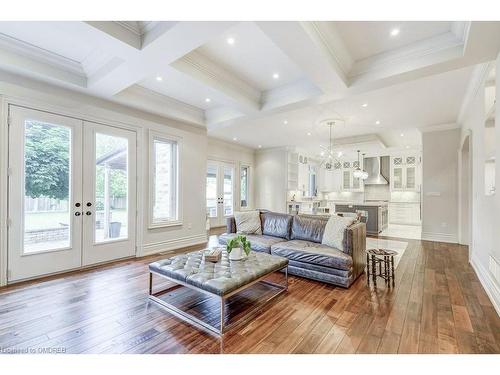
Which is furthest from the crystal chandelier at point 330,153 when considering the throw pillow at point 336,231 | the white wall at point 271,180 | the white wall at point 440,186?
the throw pillow at point 336,231

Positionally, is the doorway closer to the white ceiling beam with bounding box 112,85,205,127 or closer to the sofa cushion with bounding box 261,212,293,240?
the sofa cushion with bounding box 261,212,293,240

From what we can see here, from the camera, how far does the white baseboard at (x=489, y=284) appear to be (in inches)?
98.5

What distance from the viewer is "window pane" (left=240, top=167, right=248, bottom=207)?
9070 millimetres

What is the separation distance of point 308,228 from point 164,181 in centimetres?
314

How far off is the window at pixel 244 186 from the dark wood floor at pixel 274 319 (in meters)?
5.90

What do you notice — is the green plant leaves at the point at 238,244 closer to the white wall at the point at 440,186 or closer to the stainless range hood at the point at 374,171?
the white wall at the point at 440,186

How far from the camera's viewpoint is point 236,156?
873cm

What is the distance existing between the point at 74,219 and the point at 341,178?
936 cm

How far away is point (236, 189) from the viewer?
28.8 feet

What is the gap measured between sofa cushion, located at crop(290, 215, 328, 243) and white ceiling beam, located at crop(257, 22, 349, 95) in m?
2.09

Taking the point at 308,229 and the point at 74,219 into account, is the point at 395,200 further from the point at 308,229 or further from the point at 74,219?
the point at 74,219

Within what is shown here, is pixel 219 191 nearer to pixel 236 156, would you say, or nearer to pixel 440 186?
pixel 236 156

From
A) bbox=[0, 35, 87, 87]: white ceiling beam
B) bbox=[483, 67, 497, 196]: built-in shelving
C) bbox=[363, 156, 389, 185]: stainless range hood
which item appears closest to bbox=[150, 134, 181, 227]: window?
bbox=[0, 35, 87, 87]: white ceiling beam
